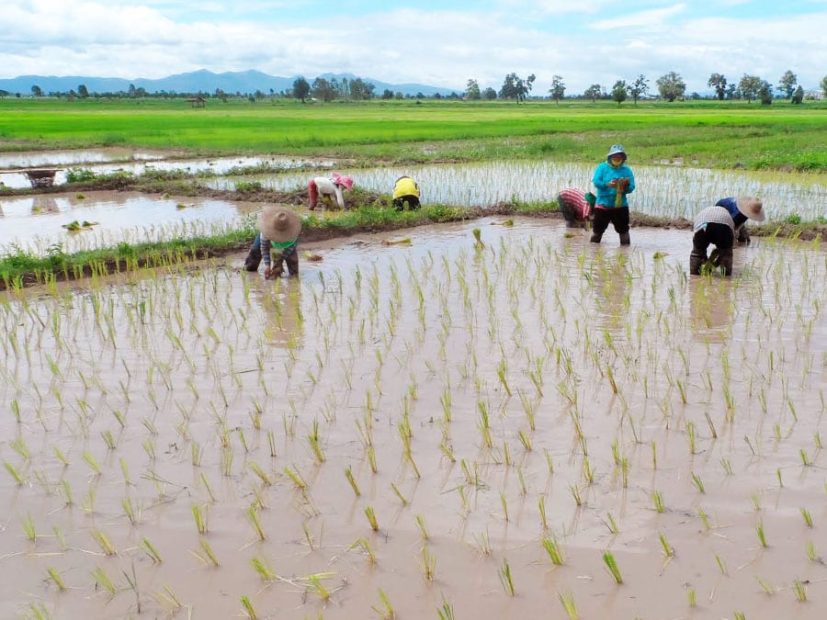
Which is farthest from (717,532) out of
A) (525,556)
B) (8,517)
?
(8,517)

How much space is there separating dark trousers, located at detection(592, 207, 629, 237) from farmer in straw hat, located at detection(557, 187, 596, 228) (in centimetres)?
50

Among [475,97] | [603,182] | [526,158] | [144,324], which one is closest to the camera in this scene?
[144,324]

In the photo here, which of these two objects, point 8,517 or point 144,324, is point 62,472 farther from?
point 144,324

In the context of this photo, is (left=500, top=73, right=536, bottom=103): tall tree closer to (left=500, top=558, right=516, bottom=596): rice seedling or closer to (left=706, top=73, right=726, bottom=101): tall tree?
(left=706, top=73, right=726, bottom=101): tall tree

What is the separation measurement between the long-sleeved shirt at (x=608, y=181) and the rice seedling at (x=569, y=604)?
5.91 meters

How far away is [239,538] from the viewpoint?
2859mm

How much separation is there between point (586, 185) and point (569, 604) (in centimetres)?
1085

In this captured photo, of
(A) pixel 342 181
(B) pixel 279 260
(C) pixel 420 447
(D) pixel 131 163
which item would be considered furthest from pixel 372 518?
(D) pixel 131 163

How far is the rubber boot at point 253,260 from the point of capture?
7000 millimetres

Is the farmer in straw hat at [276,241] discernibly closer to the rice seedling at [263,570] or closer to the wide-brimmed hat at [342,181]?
the wide-brimmed hat at [342,181]

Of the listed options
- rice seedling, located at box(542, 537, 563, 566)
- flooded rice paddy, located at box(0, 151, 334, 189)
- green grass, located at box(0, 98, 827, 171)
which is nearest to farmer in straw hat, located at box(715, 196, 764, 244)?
rice seedling, located at box(542, 537, 563, 566)

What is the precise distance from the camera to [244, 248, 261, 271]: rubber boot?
7.00 metres

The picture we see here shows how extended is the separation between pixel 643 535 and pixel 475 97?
102 m

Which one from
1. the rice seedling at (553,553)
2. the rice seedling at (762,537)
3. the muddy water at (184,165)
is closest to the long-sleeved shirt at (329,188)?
the muddy water at (184,165)
